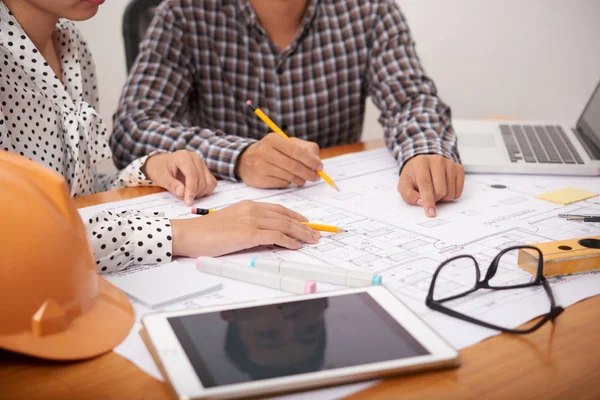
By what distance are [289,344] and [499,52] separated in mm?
2306

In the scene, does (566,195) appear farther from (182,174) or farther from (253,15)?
(253,15)

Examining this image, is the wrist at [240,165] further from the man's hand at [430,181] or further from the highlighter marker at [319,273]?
the highlighter marker at [319,273]

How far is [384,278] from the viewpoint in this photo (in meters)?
0.79

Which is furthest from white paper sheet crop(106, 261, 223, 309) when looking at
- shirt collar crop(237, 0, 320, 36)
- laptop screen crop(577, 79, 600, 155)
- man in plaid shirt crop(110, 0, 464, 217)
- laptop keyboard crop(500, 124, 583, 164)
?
laptop screen crop(577, 79, 600, 155)

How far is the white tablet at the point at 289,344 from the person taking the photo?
55 cm

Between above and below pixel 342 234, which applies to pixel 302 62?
above

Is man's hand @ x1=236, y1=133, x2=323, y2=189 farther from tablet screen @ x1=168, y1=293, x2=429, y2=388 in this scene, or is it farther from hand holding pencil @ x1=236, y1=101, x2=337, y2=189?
tablet screen @ x1=168, y1=293, x2=429, y2=388

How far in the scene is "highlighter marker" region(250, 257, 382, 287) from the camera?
0.76 m

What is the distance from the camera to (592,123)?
1.50m

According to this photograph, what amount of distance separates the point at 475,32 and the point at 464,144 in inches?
54.6

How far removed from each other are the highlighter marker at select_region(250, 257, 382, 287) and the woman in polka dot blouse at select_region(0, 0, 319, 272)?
0.08 metres

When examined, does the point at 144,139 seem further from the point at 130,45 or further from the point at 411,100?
the point at 411,100

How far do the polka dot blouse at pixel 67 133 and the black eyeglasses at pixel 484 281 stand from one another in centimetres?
37

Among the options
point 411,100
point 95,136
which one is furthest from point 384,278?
point 411,100
